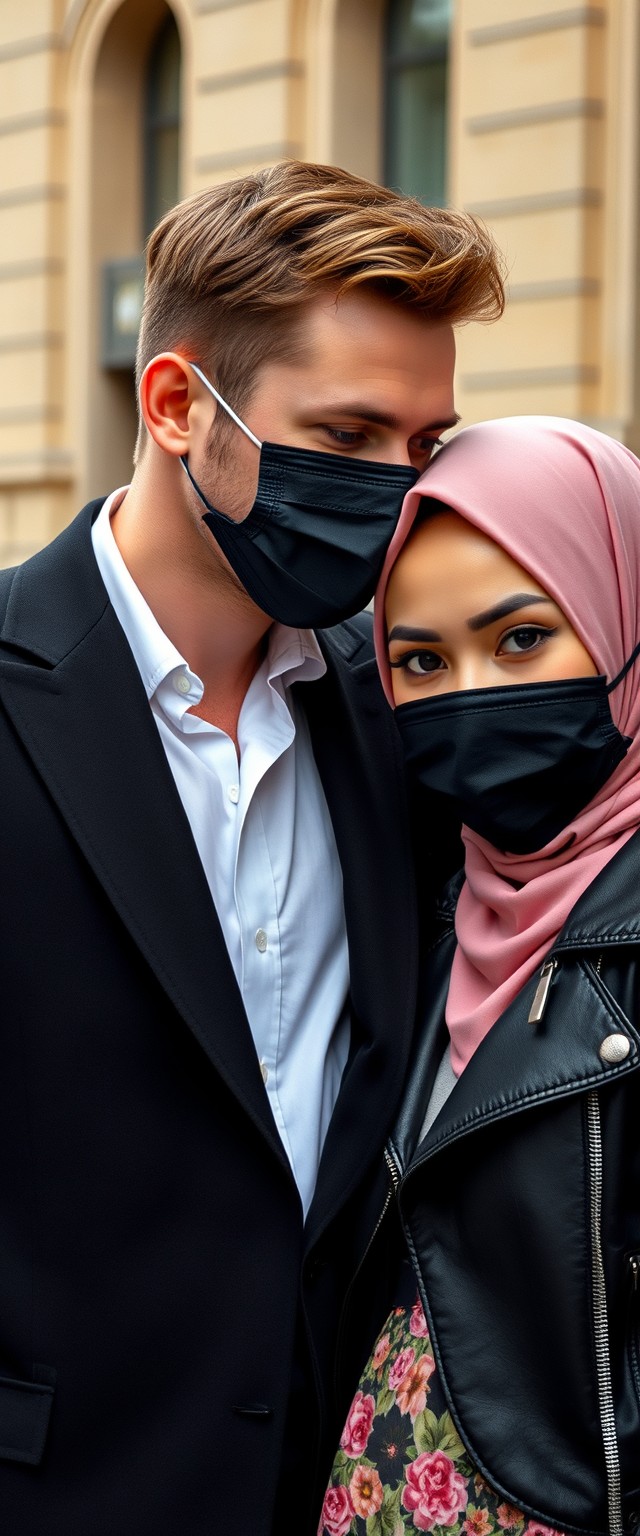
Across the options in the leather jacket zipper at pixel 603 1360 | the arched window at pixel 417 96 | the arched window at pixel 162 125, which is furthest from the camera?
the arched window at pixel 162 125

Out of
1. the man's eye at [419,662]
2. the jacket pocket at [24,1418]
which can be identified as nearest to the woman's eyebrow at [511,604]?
the man's eye at [419,662]

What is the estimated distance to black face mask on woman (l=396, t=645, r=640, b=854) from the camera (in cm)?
224

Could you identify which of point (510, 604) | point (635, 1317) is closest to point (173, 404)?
point (510, 604)

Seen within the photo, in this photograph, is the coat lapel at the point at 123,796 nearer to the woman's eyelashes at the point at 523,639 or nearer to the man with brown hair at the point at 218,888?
the man with brown hair at the point at 218,888

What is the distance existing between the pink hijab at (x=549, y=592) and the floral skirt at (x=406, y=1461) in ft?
1.19

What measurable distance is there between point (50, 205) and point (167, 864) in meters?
11.8

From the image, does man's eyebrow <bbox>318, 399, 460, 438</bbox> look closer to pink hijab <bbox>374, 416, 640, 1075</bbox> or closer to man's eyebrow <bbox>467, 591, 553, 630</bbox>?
pink hijab <bbox>374, 416, 640, 1075</bbox>

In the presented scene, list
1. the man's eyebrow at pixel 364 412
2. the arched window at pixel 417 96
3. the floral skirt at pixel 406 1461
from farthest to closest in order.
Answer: the arched window at pixel 417 96
the man's eyebrow at pixel 364 412
the floral skirt at pixel 406 1461

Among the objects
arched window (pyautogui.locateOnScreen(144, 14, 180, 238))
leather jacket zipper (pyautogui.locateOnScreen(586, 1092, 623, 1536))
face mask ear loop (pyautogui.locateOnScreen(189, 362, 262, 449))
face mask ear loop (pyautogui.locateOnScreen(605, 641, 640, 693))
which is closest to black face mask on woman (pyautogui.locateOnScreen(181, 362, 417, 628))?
face mask ear loop (pyautogui.locateOnScreen(189, 362, 262, 449))

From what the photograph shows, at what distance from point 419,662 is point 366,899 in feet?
1.21

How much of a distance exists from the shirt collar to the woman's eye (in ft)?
1.63

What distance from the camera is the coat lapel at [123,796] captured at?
2.22 m

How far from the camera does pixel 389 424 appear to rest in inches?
96.7

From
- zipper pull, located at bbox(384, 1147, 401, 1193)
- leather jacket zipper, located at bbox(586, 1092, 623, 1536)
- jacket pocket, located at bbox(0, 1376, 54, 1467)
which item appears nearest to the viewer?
leather jacket zipper, located at bbox(586, 1092, 623, 1536)
